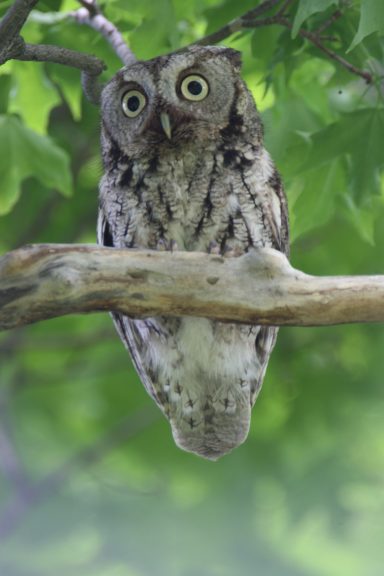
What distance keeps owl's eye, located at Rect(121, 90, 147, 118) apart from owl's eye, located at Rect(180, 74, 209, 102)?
12 cm

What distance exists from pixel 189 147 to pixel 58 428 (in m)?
2.22

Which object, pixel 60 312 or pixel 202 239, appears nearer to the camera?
pixel 60 312

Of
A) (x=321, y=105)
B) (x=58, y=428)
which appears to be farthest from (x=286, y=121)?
(x=58, y=428)

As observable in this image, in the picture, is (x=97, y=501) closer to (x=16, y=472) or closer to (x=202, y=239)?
(x=16, y=472)

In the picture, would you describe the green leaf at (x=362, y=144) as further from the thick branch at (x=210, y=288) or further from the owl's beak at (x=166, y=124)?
the thick branch at (x=210, y=288)

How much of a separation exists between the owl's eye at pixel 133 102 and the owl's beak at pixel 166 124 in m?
0.12

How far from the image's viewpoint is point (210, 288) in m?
2.21

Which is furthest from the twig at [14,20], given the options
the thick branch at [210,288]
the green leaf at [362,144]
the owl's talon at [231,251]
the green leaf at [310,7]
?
the green leaf at [362,144]

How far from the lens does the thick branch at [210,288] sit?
2.13 metres

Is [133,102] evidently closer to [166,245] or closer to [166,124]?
[166,124]

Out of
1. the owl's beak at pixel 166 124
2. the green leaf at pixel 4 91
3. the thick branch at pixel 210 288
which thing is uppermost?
the green leaf at pixel 4 91

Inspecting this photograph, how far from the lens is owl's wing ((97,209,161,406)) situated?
117 inches

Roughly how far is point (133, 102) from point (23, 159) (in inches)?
24.4

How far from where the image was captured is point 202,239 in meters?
2.79
